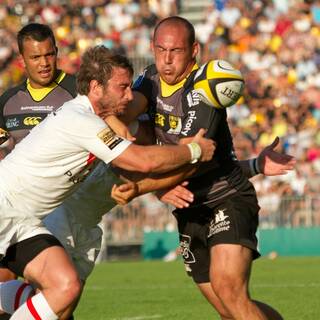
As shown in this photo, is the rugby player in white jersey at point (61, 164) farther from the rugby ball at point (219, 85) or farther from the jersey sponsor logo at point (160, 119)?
the jersey sponsor logo at point (160, 119)

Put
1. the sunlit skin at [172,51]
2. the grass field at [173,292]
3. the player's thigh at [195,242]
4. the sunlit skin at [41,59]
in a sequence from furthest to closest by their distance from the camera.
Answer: the grass field at [173,292] < the sunlit skin at [41,59] < the player's thigh at [195,242] < the sunlit skin at [172,51]

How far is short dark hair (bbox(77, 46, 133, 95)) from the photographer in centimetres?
771

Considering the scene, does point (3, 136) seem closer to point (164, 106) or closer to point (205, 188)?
point (164, 106)

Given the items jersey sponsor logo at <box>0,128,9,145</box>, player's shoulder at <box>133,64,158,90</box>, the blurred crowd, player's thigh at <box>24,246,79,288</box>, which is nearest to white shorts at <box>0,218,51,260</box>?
player's thigh at <box>24,246,79,288</box>

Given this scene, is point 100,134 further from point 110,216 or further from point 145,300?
point 110,216

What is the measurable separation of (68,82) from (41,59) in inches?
13.0

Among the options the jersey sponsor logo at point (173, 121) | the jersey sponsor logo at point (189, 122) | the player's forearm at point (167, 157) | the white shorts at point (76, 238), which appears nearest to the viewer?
the player's forearm at point (167, 157)

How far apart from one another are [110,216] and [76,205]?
12050mm

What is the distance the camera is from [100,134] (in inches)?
295

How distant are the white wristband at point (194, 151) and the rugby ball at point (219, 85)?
1.47ft

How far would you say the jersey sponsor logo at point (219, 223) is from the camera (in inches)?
323

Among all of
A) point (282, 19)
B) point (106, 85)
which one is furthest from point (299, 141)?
point (106, 85)

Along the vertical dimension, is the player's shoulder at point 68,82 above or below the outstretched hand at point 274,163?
above

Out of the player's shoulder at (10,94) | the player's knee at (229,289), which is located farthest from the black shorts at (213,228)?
the player's shoulder at (10,94)
